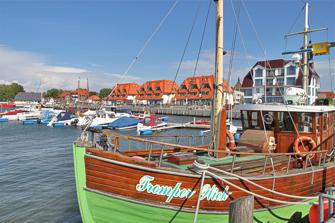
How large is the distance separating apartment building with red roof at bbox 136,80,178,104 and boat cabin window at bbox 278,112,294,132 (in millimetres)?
80297

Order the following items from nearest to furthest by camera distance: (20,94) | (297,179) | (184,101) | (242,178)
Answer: (242,178) < (297,179) < (184,101) < (20,94)

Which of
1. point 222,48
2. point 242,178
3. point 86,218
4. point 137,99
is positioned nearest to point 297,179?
point 242,178

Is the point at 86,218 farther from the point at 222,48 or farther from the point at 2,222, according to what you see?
the point at 222,48

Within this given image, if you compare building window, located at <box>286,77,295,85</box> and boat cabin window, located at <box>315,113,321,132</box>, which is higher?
building window, located at <box>286,77,295,85</box>

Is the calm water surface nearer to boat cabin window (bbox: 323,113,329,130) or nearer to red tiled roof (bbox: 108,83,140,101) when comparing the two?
boat cabin window (bbox: 323,113,329,130)

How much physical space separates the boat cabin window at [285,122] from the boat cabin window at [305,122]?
279mm

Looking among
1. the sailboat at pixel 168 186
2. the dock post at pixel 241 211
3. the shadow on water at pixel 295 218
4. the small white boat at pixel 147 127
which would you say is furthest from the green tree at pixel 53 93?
the dock post at pixel 241 211

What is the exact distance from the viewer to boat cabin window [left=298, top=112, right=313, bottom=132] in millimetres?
8203

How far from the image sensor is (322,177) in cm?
728

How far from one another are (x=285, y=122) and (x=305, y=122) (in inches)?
24.8

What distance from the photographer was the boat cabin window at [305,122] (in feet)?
26.9

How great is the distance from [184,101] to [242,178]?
270 feet

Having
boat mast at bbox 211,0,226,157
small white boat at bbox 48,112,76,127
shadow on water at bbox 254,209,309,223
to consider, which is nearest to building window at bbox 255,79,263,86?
small white boat at bbox 48,112,76,127

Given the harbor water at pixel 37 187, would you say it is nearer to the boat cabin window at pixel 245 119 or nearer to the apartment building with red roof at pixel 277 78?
the boat cabin window at pixel 245 119
